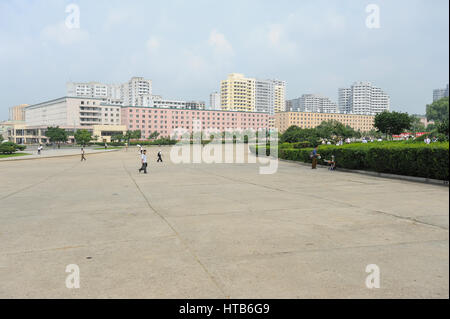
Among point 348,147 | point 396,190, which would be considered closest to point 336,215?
point 396,190

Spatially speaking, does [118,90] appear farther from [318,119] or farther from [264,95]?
[318,119]

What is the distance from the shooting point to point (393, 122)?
4484 cm

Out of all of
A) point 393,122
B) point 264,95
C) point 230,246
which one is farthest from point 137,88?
point 230,246

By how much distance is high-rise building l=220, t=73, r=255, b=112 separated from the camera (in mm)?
170250

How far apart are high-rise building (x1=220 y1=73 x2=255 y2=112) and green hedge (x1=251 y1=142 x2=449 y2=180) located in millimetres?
150719

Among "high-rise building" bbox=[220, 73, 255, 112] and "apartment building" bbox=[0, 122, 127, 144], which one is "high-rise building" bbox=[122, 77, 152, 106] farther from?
"apartment building" bbox=[0, 122, 127, 144]

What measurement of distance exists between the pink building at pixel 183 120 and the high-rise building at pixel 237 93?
48.0 feet

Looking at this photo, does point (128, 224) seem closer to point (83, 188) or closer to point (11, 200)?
point (11, 200)

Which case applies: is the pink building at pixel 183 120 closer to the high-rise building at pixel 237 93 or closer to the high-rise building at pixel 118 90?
the high-rise building at pixel 237 93

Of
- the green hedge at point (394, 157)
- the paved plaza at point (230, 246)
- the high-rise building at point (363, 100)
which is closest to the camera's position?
the paved plaza at point (230, 246)

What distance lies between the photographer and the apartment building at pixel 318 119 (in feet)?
515

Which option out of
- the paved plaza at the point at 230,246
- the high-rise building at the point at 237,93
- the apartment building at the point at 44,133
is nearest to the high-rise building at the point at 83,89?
the apartment building at the point at 44,133

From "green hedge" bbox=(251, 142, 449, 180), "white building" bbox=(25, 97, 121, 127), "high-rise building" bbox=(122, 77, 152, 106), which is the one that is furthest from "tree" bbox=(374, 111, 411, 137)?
"high-rise building" bbox=(122, 77, 152, 106)

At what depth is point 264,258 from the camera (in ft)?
15.5
